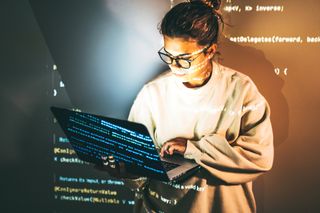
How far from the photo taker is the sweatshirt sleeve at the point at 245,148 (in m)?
1.95

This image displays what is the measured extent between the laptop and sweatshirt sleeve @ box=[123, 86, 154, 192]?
0.23 metres

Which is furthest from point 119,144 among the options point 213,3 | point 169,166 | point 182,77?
point 213,3

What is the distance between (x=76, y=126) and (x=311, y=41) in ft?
3.67

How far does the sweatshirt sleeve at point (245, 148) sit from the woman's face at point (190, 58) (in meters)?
0.22

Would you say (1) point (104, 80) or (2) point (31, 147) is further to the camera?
→ (2) point (31, 147)

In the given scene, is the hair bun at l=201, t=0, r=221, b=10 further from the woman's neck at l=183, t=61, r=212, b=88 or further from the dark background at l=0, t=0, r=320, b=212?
the woman's neck at l=183, t=61, r=212, b=88

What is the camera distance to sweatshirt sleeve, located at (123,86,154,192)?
211 cm

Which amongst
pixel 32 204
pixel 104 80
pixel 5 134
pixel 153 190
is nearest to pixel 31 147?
pixel 5 134

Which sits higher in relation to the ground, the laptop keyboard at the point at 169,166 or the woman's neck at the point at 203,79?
the woman's neck at the point at 203,79

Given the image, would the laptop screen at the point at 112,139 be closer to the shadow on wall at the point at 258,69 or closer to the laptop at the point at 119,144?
the laptop at the point at 119,144

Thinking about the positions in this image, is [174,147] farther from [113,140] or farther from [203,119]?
[113,140]

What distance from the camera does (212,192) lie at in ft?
6.81

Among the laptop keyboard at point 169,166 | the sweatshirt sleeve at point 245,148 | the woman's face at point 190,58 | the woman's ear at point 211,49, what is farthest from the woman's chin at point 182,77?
the laptop keyboard at point 169,166

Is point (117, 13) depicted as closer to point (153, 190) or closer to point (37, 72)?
point (37, 72)
